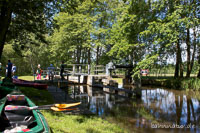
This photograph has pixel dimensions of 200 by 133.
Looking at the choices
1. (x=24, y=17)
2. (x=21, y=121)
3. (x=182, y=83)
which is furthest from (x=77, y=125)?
(x=182, y=83)

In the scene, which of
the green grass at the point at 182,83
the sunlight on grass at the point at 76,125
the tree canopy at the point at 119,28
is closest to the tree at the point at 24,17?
the tree canopy at the point at 119,28

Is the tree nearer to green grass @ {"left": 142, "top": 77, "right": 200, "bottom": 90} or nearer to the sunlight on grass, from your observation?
the sunlight on grass

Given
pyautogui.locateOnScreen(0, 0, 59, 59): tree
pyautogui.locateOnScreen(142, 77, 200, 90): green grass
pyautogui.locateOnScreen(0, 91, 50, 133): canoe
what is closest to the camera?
pyautogui.locateOnScreen(0, 91, 50, 133): canoe

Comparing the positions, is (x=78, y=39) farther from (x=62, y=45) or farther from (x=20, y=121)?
(x=20, y=121)

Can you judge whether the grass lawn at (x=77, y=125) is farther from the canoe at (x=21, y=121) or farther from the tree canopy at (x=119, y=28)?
the tree canopy at (x=119, y=28)

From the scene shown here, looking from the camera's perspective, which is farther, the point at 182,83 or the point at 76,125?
the point at 182,83

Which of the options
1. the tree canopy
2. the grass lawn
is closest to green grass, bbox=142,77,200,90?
the tree canopy

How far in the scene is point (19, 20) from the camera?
1116cm

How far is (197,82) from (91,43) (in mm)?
15260

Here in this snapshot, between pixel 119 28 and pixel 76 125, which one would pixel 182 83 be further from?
pixel 76 125

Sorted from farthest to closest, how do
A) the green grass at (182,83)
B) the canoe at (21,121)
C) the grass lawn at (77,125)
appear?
the green grass at (182,83), the grass lawn at (77,125), the canoe at (21,121)

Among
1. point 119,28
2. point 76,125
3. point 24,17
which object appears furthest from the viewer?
point 119,28

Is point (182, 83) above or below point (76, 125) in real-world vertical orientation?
above

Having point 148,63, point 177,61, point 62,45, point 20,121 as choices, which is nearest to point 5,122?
point 20,121
